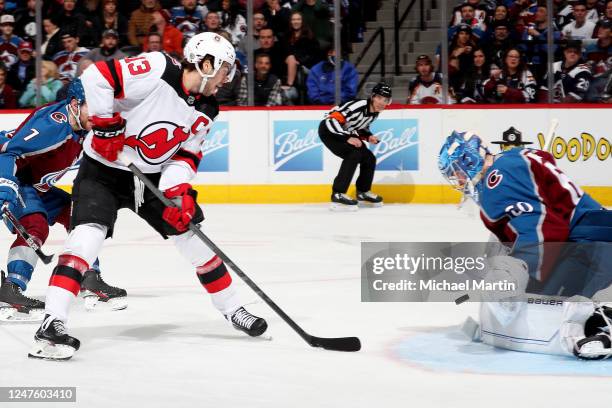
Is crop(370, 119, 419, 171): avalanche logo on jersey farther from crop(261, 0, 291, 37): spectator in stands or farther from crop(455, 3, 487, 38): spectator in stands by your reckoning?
crop(261, 0, 291, 37): spectator in stands

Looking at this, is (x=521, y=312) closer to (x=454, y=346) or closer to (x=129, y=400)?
(x=454, y=346)

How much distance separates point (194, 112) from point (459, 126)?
5.56 m

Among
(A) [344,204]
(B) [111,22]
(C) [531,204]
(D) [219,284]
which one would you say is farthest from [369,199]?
(C) [531,204]

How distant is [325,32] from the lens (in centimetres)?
966

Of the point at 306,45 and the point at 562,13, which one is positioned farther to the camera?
the point at 306,45

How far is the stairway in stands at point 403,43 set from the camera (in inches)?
373

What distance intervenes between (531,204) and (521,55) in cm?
587

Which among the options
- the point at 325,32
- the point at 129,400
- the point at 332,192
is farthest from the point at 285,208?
the point at 129,400

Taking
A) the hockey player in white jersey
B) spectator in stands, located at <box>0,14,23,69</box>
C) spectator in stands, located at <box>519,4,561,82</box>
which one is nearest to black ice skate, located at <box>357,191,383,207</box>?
spectator in stands, located at <box>519,4,561,82</box>

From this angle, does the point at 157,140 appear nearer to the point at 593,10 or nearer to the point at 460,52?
the point at 460,52

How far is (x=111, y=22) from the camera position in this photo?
9.92 m

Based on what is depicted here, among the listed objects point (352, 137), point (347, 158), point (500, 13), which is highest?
point (500, 13)

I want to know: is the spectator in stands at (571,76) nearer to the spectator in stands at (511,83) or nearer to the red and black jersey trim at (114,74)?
the spectator in stands at (511,83)

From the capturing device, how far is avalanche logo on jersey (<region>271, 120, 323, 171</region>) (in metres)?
9.73
